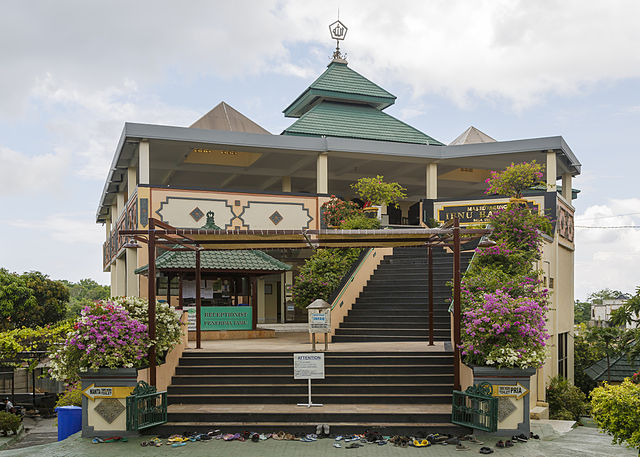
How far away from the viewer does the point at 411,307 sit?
1617 centimetres

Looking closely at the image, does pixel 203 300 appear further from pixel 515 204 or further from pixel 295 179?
pixel 295 179

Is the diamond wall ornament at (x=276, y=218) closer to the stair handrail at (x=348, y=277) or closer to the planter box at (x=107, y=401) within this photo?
the stair handrail at (x=348, y=277)

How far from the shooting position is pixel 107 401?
1023 centimetres

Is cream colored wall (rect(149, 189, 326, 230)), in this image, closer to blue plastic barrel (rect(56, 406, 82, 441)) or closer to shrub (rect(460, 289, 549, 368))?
blue plastic barrel (rect(56, 406, 82, 441))

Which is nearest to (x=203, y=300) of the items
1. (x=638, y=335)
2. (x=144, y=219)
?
(x=144, y=219)

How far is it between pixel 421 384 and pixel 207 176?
843 inches

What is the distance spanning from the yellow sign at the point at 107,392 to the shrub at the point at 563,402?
12.6 meters

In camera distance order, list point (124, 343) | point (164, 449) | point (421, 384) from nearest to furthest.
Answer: point (164, 449), point (124, 343), point (421, 384)

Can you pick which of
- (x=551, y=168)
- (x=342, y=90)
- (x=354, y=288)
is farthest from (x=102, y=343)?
(x=342, y=90)

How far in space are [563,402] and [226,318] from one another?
973 cm

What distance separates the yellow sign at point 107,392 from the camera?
1020 cm

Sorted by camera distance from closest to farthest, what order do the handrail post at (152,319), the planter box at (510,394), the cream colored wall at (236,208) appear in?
the planter box at (510,394)
the handrail post at (152,319)
the cream colored wall at (236,208)

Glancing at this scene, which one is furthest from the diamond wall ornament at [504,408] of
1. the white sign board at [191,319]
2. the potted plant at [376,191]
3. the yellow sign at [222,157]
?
the yellow sign at [222,157]

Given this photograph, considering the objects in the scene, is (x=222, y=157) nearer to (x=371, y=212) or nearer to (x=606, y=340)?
(x=371, y=212)
